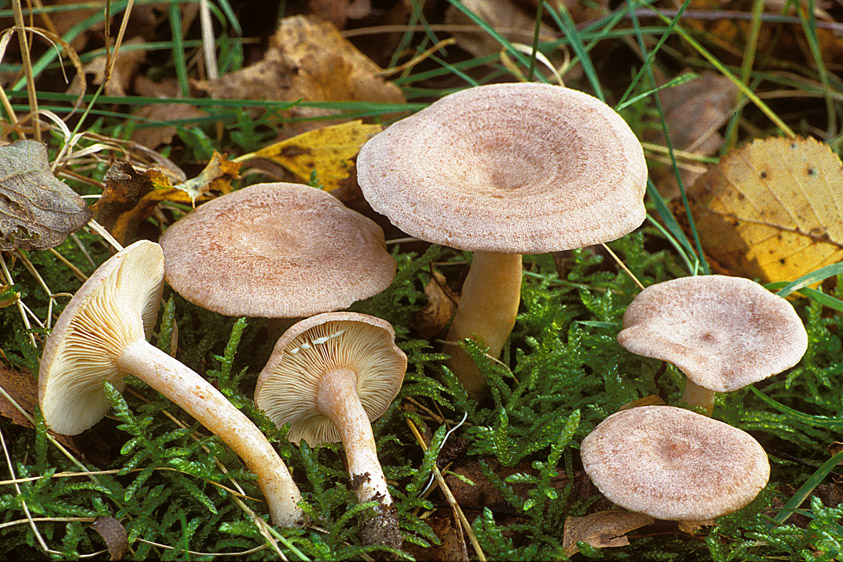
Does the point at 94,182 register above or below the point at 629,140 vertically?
below

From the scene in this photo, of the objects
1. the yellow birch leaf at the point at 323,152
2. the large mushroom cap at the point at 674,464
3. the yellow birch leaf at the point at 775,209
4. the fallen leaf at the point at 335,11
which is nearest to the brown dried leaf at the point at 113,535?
the large mushroom cap at the point at 674,464

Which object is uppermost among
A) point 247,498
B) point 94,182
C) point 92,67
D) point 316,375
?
point 92,67

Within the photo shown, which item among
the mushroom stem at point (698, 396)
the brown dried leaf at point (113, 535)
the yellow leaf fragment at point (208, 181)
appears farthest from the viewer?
the yellow leaf fragment at point (208, 181)

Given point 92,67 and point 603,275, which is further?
point 92,67

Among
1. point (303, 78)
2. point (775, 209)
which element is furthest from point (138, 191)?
point (775, 209)

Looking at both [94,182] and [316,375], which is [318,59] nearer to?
[94,182]

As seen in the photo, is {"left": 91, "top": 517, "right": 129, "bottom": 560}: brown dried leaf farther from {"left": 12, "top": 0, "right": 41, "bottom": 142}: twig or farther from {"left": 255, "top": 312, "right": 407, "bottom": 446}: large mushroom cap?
{"left": 12, "top": 0, "right": 41, "bottom": 142}: twig

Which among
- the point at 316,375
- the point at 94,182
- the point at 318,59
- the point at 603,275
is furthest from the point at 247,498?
the point at 318,59

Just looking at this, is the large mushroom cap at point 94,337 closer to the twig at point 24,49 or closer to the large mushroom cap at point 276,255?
the large mushroom cap at point 276,255
